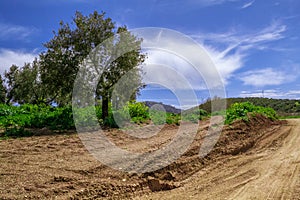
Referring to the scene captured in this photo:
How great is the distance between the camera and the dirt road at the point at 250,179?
548 cm

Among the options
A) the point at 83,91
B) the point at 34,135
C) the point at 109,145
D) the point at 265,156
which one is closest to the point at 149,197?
the point at 109,145

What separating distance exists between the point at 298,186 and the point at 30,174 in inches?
199

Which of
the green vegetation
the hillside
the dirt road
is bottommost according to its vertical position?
the dirt road

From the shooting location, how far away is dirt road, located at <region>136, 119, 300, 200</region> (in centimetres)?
548

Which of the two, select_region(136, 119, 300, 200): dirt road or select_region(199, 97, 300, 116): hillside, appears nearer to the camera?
select_region(136, 119, 300, 200): dirt road

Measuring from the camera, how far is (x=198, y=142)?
8828 mm

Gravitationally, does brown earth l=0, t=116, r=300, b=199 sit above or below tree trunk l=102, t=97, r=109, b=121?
below

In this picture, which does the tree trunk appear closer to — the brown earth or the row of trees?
the row of trees

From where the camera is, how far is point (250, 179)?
20.9 feet

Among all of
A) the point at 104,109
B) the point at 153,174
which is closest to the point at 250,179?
the point at 153,174

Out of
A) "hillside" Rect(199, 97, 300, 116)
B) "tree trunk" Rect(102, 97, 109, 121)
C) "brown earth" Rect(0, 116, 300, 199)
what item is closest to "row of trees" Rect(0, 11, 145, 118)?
"tree trunk" Rect(102, 97, 109, 121)

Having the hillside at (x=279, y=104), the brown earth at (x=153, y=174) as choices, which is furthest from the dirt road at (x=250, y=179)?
the hillside at (x=279, y=104)

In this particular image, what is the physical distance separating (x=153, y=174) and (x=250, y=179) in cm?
205

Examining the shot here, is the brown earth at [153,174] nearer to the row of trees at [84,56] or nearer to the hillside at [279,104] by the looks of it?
the row of trees at [84,56]
